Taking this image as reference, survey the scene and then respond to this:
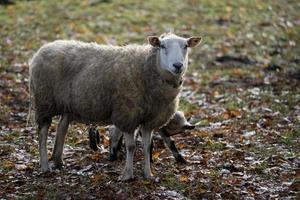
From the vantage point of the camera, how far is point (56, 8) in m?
22.1

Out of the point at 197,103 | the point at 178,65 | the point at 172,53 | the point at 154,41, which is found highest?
the point at 154,41

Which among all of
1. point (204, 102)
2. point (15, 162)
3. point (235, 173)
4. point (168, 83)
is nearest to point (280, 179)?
point (235, 173)

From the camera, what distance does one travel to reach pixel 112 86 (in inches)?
337

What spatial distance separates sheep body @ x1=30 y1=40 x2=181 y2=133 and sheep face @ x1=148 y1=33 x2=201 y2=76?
0.24m

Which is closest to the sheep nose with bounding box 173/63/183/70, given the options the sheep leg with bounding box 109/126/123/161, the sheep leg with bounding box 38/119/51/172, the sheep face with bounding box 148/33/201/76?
the sheep face with bounding box 148/33/201/76

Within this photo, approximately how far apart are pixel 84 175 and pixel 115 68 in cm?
162

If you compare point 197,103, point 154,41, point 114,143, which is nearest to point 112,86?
point 154,41

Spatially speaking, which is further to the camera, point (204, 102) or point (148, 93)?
point (204, 102)

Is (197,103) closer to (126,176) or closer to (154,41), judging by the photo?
(154,41)

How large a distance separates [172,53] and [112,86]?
1.00 meters

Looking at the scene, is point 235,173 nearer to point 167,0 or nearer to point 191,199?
point 191,199

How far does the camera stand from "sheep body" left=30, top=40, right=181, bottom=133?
27.7ft

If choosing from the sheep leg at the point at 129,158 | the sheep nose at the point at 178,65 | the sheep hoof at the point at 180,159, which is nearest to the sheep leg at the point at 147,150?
the sheep leg at the point at 129,158

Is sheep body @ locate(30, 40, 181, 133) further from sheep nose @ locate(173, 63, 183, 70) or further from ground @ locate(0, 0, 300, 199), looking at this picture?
ground @ locate(0, 0, 300, 199)
